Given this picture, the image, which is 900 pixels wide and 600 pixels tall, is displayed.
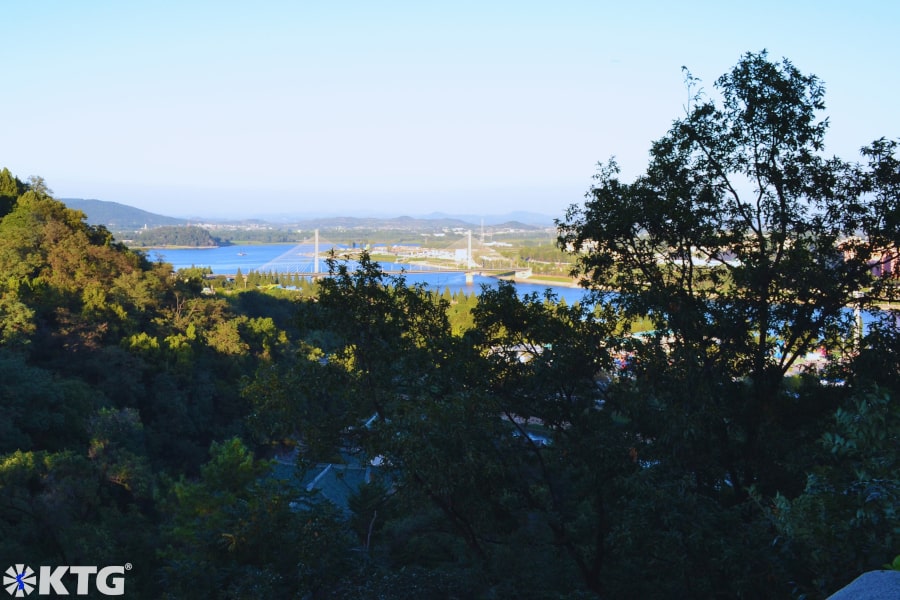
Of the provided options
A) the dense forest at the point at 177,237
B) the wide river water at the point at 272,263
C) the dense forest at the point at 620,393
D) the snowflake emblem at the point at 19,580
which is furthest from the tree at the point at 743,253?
the dense forest at the point at 177,237

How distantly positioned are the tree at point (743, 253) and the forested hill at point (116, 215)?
212 feet

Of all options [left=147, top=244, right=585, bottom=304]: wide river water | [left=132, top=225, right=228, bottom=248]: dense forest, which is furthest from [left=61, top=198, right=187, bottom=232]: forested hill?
[left=147, top=244, right=585, bottom=304]: wide river water

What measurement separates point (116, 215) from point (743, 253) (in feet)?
262

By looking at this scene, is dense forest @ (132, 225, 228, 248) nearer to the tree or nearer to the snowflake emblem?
the snowflake emblem

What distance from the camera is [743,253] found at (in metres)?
4.07

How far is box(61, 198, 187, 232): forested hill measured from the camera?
65.1 meters

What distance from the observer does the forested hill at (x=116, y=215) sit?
65.1 metres

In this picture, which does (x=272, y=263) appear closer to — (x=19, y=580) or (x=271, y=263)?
(x=271, y=263)

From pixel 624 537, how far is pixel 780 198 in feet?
7.77

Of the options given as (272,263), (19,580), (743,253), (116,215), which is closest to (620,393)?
(743,253)

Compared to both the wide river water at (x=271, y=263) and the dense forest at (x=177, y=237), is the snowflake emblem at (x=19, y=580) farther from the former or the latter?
the dense forest at (x=177, y=237)

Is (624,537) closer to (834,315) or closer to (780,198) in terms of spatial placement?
(834,315)

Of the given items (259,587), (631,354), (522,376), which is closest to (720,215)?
(631,354)

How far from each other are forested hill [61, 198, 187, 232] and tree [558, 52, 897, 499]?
64523 mm
